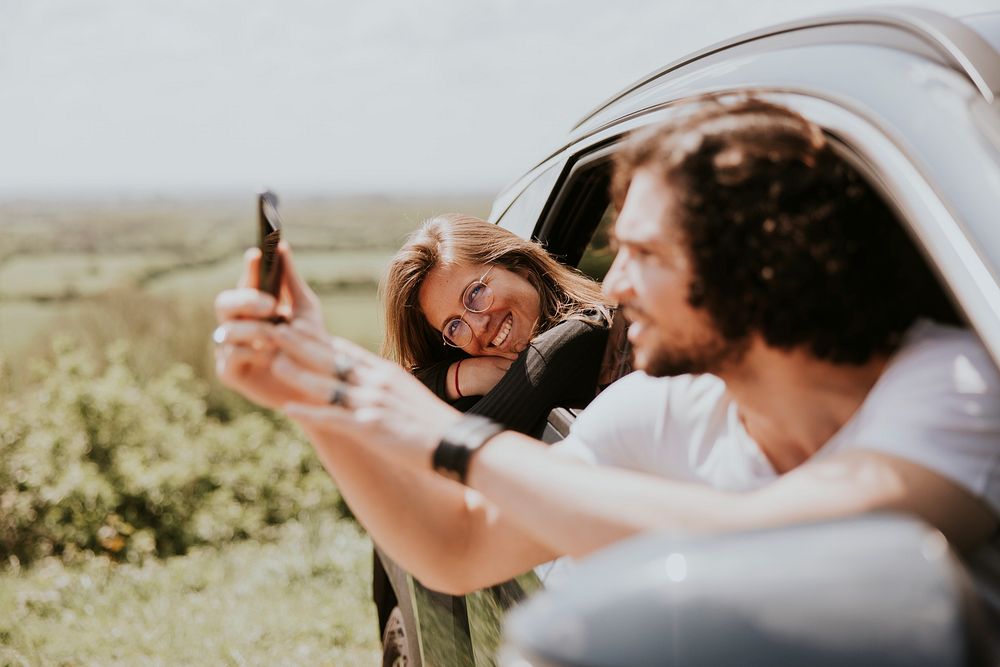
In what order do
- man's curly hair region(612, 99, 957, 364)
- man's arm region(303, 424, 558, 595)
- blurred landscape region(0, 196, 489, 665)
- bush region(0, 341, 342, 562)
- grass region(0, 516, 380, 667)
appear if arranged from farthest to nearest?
bush region(0, 341, 342, 562) → blurred landscape region(0, 196, 489, 665) → grass region(0, 516, 380, 667) → man's arm region(303, 424, 558, 595) → man's curly hair region(612, 99, 957, 364)

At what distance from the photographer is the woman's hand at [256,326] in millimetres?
1363

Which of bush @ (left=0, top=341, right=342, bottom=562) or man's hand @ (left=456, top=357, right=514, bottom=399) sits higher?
man's hand @ (left=456, top=357, right=514, bottom=399)

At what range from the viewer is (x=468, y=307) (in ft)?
8.84

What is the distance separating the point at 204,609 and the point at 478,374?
2.93 m

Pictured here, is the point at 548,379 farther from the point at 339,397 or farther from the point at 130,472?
the point at 130,472

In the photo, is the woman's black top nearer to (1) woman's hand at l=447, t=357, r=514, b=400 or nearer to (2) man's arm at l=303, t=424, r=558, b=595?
(1) woman's hand at l=447, t=357, r=514, b=400

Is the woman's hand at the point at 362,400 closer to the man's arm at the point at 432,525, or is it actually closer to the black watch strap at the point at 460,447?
the black watch strap at the point at 460,447

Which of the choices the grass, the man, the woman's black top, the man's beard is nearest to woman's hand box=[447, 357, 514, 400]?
the woman's black top

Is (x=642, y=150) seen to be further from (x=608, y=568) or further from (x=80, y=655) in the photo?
(x=80, y=655)

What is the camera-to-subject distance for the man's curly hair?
1253mm

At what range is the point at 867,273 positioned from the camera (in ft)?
4.19

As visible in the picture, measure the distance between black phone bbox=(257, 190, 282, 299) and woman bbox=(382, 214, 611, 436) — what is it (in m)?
0.86

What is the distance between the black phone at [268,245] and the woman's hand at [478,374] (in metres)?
1.17

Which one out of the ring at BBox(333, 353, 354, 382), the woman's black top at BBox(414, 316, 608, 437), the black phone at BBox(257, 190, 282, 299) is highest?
the black phone at BBox(257, 190, 282, 299)
